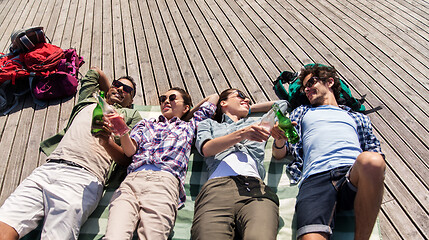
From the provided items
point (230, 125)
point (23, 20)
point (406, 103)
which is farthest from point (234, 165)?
point (23, 20)

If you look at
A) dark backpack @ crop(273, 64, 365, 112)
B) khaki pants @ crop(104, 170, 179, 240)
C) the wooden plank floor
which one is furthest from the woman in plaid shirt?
dark backpack @ crop(273, 64, 365, 112)

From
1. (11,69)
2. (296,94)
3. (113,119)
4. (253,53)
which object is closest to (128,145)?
(113,119)

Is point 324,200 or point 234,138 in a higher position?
point 234,138

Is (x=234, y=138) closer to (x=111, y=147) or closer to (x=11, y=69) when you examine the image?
(x=111, y=147)

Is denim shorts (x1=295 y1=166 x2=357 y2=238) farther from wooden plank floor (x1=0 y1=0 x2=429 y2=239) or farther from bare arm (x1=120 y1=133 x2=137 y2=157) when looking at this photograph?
bare arm (x1=120 y1=133 x2=137 y2=157)

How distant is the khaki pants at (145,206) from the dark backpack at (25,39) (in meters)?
2.88

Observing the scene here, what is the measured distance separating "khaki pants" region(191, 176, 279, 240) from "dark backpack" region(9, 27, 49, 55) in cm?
345

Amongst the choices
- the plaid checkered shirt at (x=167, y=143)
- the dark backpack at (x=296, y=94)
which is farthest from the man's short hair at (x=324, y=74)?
the plaid checkered shirt at (x=167, y=143)

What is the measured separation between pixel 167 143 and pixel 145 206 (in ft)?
2.13

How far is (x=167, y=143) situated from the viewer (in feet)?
9.21

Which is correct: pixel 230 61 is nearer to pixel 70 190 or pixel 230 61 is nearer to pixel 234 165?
pixel 234 165

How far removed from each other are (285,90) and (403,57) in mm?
2190

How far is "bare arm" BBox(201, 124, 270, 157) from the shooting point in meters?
2.39

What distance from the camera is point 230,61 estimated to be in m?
4.71
